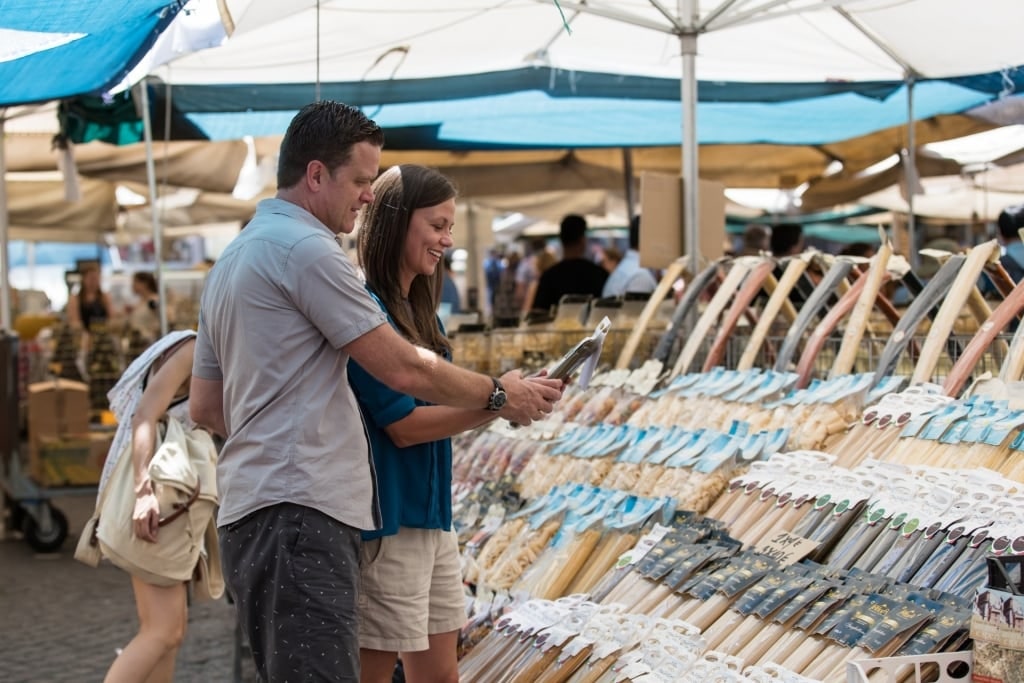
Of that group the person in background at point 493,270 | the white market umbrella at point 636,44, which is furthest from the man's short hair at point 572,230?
the person in background at point 493,270

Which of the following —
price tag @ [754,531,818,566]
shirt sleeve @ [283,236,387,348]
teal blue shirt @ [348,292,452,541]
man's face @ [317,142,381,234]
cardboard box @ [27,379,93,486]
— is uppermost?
man's face @ [317,142,381,234]

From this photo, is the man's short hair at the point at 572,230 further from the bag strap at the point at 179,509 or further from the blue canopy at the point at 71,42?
the bag strap at the point at 179,509

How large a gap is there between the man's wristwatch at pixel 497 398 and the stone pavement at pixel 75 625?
279cm

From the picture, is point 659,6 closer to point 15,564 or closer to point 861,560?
point 861,560

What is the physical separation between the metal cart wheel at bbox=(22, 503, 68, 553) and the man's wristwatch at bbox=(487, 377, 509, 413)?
21.6 feet

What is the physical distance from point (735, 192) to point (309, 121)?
12530 mm

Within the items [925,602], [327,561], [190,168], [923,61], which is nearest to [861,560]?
[925,602]

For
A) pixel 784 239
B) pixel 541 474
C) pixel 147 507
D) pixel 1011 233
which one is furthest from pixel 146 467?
pixel 784 239

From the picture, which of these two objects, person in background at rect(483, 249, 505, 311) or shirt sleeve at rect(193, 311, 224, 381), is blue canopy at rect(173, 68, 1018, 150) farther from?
person in background at rect(483, 249, 505, 311)

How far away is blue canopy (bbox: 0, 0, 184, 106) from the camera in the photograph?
3.59 meters

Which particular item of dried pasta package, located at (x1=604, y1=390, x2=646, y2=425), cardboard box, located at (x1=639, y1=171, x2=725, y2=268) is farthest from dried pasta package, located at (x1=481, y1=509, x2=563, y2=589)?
cardboard box, located at (x1=639, y1=171, x2=725, y2=268)

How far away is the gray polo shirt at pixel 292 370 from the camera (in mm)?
2479

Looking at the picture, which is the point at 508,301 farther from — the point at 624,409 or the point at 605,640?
the point at 605,640

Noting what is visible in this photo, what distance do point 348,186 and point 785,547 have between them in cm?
137
